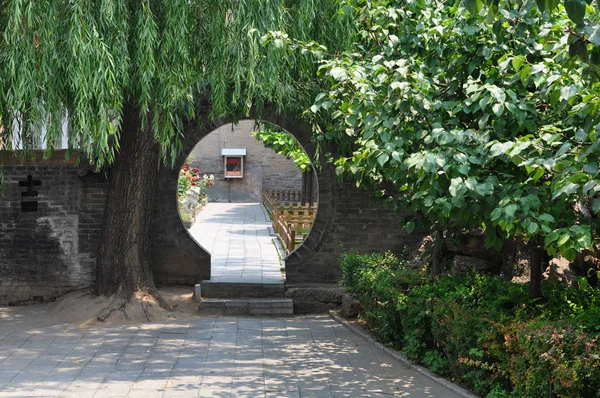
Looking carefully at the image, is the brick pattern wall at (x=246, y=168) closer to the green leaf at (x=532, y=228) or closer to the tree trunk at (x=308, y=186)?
the tree trunk at (x=308, y=186)

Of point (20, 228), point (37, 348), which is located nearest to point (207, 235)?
point (20, 228)

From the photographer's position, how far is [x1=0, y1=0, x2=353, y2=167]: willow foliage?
9.05 metres

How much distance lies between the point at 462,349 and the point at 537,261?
3.78 ft

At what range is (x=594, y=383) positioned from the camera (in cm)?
643

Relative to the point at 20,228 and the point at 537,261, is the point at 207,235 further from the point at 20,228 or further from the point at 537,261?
the point at 537,261

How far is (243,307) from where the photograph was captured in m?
13.5

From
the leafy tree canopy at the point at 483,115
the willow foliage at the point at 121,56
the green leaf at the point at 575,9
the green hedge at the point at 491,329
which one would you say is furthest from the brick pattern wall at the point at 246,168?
the green leaf at the point at 575,9

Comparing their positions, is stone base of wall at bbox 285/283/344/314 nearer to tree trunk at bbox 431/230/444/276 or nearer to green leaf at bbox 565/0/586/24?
tree trunk at bbox 431/230/444/276

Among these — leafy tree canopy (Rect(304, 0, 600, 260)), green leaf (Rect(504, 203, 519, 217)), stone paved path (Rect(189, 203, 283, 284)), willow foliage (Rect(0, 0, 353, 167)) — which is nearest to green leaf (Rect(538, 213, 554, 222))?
leafy tree canopy (Rect(304, 0, 600, 260))

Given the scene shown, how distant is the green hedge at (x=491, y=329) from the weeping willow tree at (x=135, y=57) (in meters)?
3.03

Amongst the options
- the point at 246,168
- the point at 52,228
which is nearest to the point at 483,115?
the point at 52,228

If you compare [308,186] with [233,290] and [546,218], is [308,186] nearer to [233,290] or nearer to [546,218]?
[233,290]

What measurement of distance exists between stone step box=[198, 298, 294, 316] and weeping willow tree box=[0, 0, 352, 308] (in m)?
3.27

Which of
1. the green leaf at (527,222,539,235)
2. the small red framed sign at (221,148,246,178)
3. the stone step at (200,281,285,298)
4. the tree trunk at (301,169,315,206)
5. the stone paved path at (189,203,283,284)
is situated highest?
the small red framed sign at (221,148,246,178)
